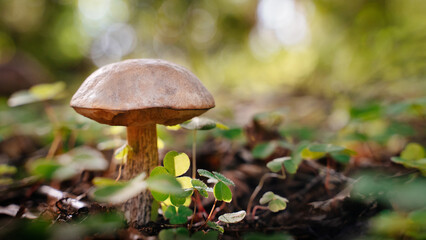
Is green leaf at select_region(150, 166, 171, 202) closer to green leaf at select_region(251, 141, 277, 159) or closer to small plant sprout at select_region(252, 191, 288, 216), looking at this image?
small plant sprout at select_region(252, 191, 288, 216)

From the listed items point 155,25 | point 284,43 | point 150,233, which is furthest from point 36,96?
point 155,25

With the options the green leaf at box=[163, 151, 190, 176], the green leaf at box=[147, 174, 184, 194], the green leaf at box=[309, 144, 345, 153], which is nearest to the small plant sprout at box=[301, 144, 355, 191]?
the green leaf at box=[309, 144, 345, 153]

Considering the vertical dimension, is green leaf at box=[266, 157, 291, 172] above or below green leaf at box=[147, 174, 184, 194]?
below

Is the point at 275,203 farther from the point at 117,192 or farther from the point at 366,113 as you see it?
the point at 366,113

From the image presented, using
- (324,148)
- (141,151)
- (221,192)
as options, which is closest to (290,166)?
(324,148)

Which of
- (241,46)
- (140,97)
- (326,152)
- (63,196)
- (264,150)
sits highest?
(241,46)

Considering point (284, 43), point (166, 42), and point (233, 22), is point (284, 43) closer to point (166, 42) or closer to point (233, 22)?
point (233, 22)
